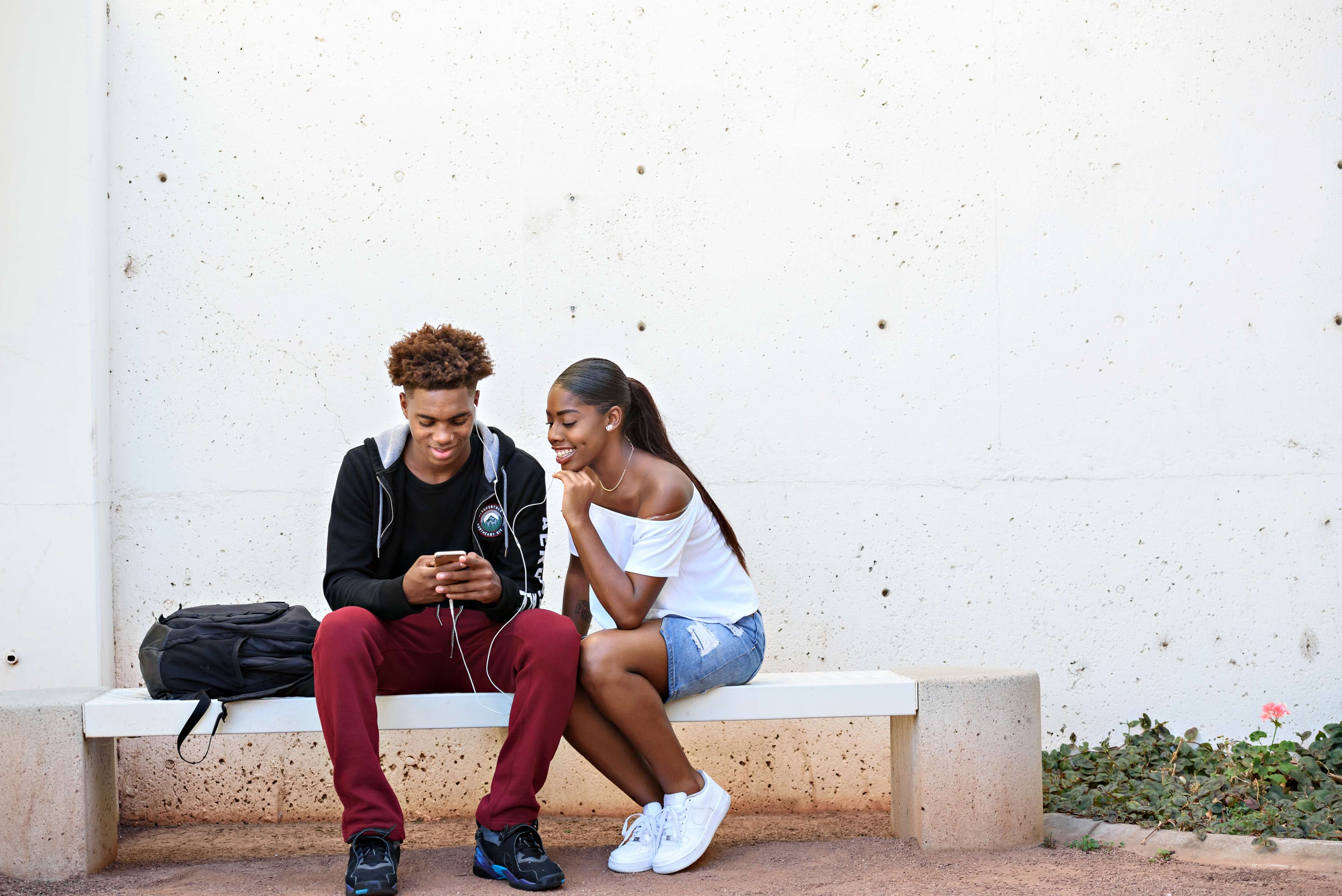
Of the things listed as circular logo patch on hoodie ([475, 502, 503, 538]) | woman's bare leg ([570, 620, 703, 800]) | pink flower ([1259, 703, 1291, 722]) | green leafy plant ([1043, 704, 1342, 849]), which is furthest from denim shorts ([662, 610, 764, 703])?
pink flower ([1259, 703, 1291, 722])

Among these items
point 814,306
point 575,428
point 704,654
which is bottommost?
point 704,654

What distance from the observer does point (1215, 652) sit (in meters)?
3.88

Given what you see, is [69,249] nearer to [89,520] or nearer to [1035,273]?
[89,520]

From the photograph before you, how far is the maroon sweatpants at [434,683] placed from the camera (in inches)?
102

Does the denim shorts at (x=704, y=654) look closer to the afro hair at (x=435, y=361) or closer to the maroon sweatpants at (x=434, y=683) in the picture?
the maroon sweatpants at (x=434, y=683)

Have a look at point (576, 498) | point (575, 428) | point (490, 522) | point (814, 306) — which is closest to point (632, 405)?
point (575, 428)

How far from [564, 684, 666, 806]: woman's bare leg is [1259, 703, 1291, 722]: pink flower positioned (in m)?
1.85

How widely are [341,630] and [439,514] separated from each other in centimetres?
40

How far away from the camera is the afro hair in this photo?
2764mm

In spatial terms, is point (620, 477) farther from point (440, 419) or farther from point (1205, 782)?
point (1205, 782)

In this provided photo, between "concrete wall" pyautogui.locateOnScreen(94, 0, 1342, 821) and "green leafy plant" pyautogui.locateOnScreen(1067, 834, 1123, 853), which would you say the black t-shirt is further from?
"green leafy plant" pyautogui.locateOnScreen(1067, 834, 1123, 853)

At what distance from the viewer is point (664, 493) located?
2.89m

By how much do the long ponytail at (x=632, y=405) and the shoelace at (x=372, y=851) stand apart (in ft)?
3.78

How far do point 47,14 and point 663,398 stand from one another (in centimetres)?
229
